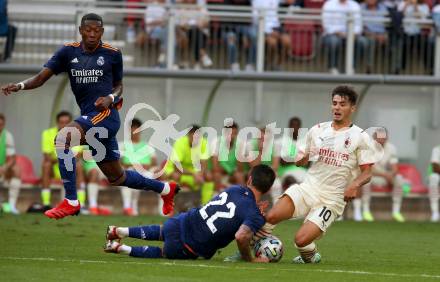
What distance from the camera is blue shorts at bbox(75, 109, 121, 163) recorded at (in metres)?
13.0

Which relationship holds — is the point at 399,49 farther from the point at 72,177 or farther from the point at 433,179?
the point at 72,177

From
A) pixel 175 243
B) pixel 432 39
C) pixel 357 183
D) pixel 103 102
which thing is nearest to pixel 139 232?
pixel 175 243

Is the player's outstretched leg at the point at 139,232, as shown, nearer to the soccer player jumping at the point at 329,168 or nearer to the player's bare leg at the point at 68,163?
the player's bare leg at the point at 68,163

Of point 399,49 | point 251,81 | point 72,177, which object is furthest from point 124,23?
point 72,177

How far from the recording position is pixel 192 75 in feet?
69.2

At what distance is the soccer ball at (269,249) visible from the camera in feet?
39.8

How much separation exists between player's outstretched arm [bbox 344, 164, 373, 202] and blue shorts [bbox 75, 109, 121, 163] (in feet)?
9.44

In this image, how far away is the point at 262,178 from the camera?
11.7m

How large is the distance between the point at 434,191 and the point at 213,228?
10.7m

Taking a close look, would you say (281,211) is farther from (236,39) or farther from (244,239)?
(236,39)

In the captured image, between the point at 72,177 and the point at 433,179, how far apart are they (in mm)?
10194

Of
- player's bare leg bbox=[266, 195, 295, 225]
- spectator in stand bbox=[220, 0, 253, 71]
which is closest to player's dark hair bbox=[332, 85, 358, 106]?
player's bare leg bbox=[266, 195, 295, 225]

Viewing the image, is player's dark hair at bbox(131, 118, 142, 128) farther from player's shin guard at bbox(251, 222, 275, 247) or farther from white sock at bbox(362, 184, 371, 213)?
player's shin guard at bbox(251, 222, 275, 247)

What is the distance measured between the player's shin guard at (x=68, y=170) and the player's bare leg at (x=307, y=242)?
267 cm
